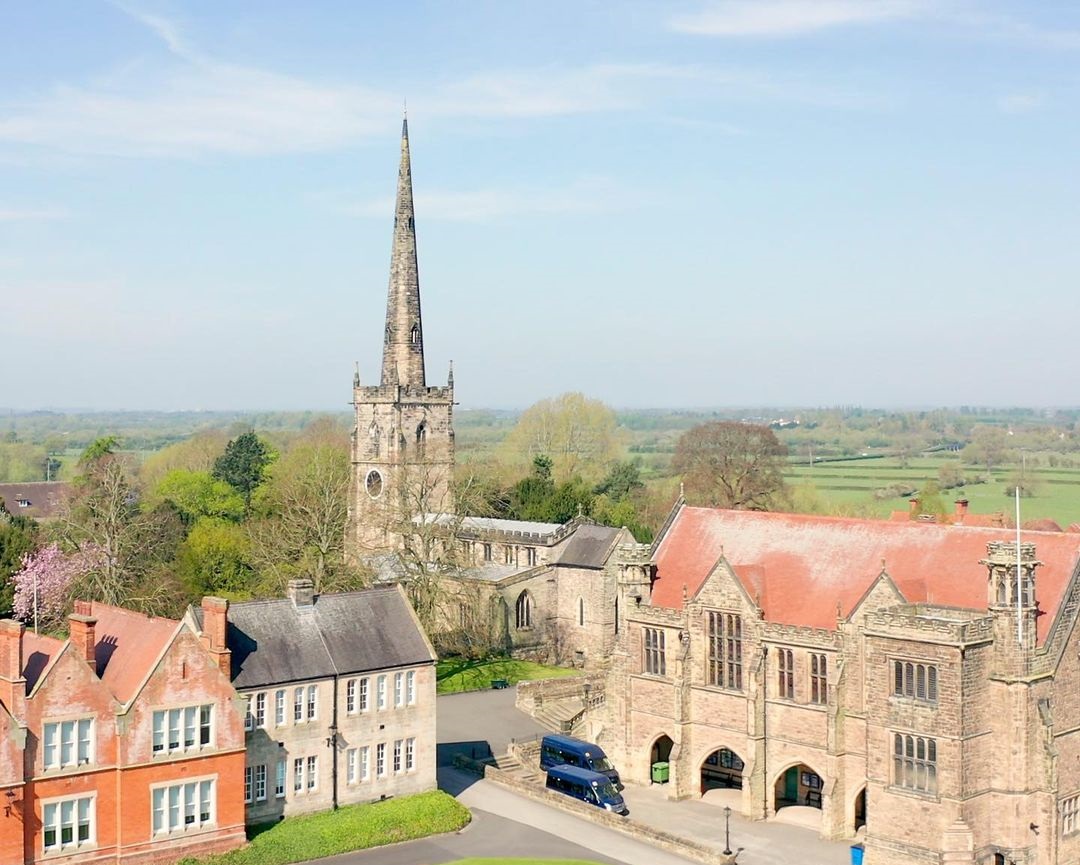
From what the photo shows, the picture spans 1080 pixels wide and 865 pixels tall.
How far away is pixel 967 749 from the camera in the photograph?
38.4 m

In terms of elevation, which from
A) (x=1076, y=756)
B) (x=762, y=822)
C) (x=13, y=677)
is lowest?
(x=762, y=822)

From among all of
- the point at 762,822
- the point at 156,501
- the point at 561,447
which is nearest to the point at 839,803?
the point at 762,822

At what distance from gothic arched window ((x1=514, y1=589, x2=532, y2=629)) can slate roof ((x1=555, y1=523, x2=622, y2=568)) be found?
2.54 metres

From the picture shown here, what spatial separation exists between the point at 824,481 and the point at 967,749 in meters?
143

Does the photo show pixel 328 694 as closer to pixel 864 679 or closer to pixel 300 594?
pixel 300 594

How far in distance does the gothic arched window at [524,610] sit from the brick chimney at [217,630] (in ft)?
104

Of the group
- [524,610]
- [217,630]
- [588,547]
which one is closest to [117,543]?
[524,610]

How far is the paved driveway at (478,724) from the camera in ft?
172

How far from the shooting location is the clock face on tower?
83688 millimetres

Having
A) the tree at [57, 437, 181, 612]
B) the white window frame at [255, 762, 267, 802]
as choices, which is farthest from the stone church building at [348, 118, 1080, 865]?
the tree at [57, 437, 181, 612]

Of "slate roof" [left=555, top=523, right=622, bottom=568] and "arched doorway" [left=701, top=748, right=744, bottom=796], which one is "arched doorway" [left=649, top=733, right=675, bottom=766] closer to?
"arched doorway" [left=701, top=748, right=744, bottom=796]

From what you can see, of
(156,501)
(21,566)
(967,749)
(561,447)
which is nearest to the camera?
(967,749)

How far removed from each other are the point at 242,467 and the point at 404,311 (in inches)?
1379

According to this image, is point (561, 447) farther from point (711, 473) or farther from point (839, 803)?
point (839, 803)
